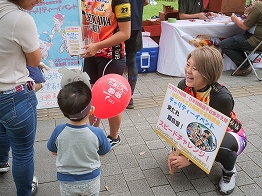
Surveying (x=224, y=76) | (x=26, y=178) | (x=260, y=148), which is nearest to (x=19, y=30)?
(x=26, y=178)

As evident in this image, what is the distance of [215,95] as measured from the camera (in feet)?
7.77

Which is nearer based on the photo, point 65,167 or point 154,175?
point 65,167

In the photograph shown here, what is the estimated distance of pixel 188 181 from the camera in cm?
266

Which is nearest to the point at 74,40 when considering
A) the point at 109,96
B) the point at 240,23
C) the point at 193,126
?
the point at 109,96

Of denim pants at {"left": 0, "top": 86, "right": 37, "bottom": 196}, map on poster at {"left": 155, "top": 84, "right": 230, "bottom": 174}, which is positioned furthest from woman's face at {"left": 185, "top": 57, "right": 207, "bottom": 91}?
denim pants at {"left": 0, "top": 86, "right": 37, "bottom": 196}

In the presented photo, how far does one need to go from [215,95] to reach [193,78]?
23 cm

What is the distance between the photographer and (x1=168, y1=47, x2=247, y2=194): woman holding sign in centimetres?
228

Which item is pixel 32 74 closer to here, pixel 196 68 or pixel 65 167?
pixel 65 167

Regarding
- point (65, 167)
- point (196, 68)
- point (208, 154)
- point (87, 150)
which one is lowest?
point (208, 154)

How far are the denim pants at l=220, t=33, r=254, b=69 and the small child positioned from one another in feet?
13.6

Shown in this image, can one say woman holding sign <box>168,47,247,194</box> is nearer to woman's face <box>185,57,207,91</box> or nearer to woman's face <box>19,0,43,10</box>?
woman's face <box>185,57,207,91</box>

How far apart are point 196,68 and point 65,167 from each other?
126cm

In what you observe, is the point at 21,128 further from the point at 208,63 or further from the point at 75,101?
the point at 208,63

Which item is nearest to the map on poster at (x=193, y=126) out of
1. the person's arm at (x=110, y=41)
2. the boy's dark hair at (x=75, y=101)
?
the person's arm at (x=110, y=41)
